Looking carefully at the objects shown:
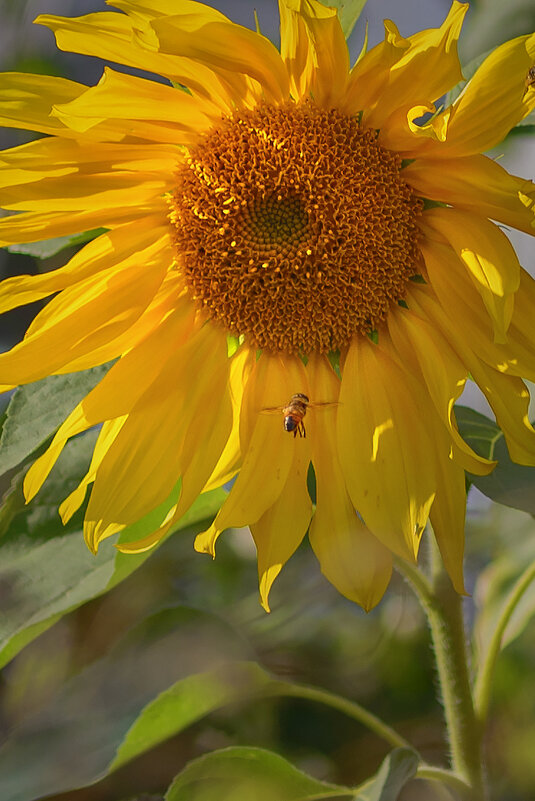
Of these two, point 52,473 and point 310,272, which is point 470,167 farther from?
point 52,473

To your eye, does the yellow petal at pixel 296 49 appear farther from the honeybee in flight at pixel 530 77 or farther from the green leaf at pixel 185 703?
the green leaf at pixel 185 703

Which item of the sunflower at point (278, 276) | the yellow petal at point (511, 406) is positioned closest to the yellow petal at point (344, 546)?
the sunflower at point (278, 276)

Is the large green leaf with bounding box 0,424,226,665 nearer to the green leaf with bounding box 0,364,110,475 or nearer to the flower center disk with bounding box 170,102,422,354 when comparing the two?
the green leaf with bounding box 0,364,110,475

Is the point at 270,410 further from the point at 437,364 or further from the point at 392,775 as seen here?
the point at 392,775

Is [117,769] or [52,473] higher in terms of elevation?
[52,473]

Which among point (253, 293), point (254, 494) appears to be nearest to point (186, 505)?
point (254, 494)
